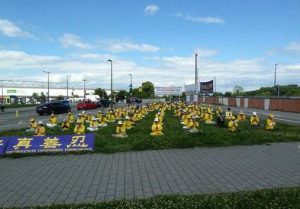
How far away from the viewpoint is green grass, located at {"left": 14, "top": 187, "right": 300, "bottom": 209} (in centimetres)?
597

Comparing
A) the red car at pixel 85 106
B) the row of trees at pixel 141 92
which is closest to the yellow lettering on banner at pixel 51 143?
the red car at pixel 85 106

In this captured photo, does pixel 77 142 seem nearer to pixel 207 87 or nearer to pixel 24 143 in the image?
pixel 24 143

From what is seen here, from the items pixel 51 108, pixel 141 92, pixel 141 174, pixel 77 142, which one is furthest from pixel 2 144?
pixel 141 92

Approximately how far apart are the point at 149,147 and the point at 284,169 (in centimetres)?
533

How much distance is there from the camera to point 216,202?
243 inches

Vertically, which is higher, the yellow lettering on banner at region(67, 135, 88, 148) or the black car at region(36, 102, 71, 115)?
the yellow lettering on banner at region(67, 135, 88, 148)

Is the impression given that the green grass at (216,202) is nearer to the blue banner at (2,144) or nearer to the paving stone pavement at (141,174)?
the paving stone pavement at (141,174)

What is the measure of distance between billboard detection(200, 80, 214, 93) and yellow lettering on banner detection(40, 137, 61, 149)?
138 feet

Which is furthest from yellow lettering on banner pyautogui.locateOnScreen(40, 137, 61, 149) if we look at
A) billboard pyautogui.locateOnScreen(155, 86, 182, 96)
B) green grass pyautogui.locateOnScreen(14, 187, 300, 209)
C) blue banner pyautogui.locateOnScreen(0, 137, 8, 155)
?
billboard pyautogui.locateOnScreen(155, 86, 182, 96)

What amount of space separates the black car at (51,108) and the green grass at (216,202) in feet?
114

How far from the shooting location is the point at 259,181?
26.1ft

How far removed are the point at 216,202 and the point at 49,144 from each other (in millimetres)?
7873

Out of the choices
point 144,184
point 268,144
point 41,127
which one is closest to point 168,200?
point 144,184

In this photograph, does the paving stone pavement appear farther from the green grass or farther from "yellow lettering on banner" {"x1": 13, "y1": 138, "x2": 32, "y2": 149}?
"yellow lettering on banner" {"x1": 13, "y1": 138, "x2": 32, "y2": 149}
